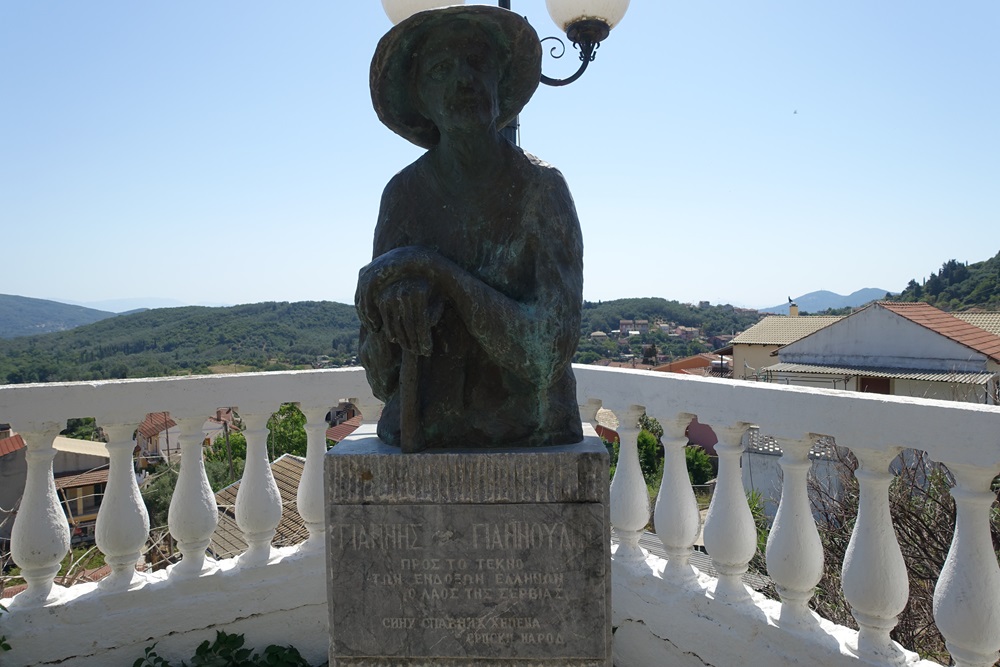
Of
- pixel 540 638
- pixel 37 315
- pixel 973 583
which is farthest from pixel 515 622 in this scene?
pixel 37 315

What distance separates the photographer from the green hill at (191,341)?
1622 inches

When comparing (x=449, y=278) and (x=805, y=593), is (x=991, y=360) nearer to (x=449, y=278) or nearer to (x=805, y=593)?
(x=805, y=593)

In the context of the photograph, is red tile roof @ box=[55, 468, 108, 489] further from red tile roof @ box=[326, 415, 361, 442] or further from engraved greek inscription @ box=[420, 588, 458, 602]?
engraved greek inscription @ box=[420, 588, 458, 602]

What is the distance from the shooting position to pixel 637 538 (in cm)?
340

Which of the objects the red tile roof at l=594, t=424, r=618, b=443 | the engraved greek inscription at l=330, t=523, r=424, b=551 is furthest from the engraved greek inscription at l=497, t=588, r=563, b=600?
the red tile roof at l=594, t=424, r=618, b=443

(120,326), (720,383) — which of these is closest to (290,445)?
(720,383)

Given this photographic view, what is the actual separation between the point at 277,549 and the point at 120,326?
71980 millimetres

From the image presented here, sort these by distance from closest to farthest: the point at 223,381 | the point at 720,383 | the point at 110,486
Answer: the point at 720,383 < the point at 110,486 < the point at 223,381

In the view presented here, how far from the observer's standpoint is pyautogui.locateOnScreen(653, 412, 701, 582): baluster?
Answer: 123 inches

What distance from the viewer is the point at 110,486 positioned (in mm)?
3145

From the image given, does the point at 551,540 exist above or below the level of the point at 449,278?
below

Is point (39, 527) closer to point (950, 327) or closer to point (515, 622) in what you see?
point (515, 622)

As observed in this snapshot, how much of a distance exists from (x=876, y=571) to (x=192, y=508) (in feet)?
10.4

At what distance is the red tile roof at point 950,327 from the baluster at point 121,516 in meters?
20.5
